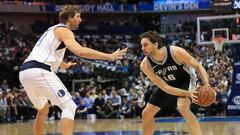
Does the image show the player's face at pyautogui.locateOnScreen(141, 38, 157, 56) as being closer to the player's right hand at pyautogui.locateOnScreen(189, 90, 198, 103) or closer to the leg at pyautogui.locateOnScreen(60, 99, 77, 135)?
the player's right hand at pyautogui.locateOnScreen(189, 90, 198, 103)

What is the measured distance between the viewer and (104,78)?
2230cm

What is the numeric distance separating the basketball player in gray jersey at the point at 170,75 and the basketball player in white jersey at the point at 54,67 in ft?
2.55

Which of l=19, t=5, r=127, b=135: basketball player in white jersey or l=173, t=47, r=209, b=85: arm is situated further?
l=173, t=47, r=209, b=85: arm

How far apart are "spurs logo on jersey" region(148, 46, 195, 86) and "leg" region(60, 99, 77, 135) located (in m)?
1.37

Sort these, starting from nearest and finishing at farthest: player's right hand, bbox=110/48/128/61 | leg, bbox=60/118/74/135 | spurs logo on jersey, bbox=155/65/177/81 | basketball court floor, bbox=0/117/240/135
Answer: player's right hand, bbox=110/48/128/61
leg, bbox=60/118/74/135
spurs logo on jersey, bbox=155/65/177/81
basketball court floor, bbox=0/117/240/135

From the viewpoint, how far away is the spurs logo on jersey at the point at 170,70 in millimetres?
6188

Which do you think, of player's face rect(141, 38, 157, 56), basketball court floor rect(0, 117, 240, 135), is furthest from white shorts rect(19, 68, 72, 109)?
basketball court floor rect(0, 117, 240, 135)

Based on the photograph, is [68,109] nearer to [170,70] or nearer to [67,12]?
[67,12]

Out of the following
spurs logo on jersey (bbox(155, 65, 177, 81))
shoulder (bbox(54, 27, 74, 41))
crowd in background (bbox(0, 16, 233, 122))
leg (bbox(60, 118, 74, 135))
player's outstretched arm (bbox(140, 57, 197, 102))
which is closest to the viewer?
leg (bbox(60, 118, 74, 135))

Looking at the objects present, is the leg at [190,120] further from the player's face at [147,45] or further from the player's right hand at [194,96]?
the player's face at [147,45]

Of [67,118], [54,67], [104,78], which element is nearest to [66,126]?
[67,118]

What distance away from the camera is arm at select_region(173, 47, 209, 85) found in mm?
6062

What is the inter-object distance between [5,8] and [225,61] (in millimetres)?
15535

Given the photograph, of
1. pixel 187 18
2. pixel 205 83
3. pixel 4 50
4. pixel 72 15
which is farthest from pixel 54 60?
pixel 187 18
